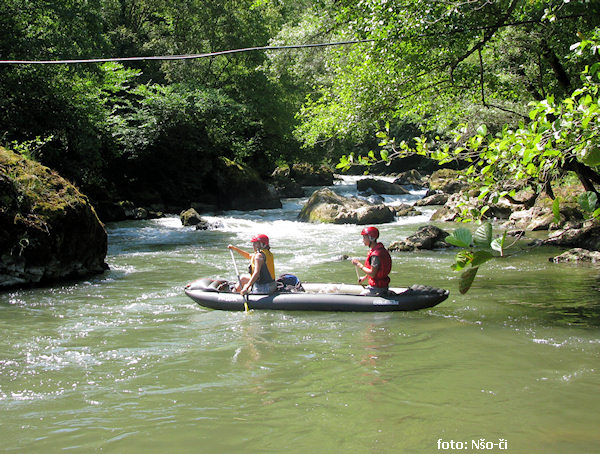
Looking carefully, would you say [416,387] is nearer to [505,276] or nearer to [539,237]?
[505,276]

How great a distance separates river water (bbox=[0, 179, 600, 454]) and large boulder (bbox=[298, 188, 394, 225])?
28.9ft

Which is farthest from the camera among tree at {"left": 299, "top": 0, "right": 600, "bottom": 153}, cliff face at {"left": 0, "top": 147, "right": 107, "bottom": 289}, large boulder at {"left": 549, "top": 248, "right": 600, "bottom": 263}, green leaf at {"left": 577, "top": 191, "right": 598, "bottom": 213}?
large boulder at {"left": 549, "top": 248, "right": 600, "bottom": 263}

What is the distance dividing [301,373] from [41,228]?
6287 mm

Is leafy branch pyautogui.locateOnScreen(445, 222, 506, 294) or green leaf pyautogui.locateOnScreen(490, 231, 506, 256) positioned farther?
green leaf pyautogui.locateOnScreen(490, 231, 506, 256)

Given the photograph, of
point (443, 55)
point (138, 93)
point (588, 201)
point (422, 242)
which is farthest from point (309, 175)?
point (588, 201)

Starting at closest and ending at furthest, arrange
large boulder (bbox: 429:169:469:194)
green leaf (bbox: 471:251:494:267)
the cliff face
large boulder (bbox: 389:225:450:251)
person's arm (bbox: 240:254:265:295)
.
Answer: green leaf (bbox: 471:251:494:267) < person's arm (bbox: 240:254:265:295) < the cliff face < large boulder (bbox: 389:225:450:251) < large boulder (bbox: 429:169:469:194)

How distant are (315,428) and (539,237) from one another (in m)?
11.6

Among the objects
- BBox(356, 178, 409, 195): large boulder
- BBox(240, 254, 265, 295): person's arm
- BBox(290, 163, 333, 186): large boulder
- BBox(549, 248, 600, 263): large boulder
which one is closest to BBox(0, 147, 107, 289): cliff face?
BBox(240, 254, 265, 295): person's arm

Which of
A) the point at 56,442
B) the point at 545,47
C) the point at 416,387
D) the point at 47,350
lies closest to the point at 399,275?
the point at 545,47

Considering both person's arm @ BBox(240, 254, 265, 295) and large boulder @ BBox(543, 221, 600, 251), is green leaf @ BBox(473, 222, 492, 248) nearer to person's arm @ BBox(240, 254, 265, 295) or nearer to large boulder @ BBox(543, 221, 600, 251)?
person's arm @ BBox(240, 254, 265, 295)

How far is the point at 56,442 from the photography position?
4.01m

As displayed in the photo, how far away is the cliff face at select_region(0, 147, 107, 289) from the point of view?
9.20m

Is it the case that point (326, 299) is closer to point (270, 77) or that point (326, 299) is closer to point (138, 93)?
point (138, 93)

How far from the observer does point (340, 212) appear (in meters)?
18.8
